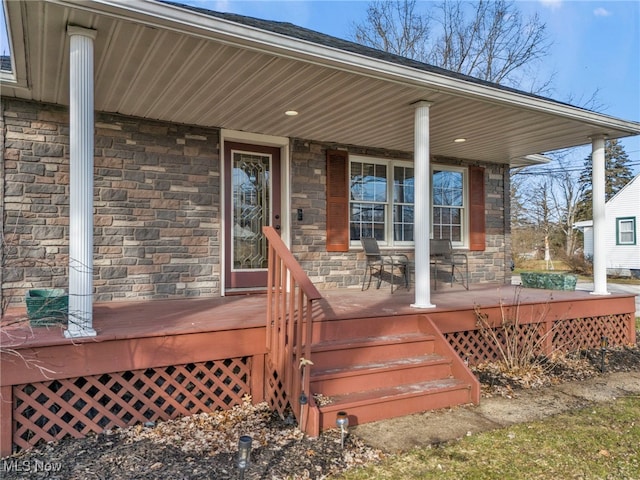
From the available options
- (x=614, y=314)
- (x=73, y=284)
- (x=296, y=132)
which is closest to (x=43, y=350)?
(x=73, y=284)

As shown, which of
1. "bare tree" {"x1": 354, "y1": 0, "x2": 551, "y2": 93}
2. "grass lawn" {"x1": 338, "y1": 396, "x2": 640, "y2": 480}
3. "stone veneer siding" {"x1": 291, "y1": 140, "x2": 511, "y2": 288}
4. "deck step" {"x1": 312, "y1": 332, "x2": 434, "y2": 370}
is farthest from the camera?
"bare tree" {"x1": 354, "y1": 0, "x2": 551, "y2": 93}

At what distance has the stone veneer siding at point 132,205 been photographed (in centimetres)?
416

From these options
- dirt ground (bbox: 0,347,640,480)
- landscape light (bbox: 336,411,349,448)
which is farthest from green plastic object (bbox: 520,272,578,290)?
landscape light (bbox: 336,411,349,448)

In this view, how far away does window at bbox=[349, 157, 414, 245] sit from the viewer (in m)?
6.19

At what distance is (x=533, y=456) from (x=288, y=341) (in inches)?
62.2

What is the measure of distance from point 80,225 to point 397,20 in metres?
14.7

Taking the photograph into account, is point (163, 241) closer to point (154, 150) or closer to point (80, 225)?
point (154, 150)

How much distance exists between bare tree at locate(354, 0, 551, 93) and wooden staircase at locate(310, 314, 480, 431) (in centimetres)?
1321

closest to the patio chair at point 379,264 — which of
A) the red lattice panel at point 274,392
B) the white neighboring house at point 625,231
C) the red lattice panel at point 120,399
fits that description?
the red lattice panel at point 274,392

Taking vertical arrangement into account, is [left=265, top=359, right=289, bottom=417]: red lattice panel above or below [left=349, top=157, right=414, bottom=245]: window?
below

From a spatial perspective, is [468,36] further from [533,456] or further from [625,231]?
[533,456]

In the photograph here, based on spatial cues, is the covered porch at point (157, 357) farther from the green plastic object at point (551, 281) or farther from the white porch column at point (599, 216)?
the green plastic object at point (551, 281)

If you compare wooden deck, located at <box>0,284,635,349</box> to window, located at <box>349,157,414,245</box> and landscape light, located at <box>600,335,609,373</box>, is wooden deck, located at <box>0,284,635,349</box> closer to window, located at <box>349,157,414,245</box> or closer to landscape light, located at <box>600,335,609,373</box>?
landscape light, located at <box>600,335,609,373</box>

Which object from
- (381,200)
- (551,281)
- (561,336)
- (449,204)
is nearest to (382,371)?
Result: (561,336)
